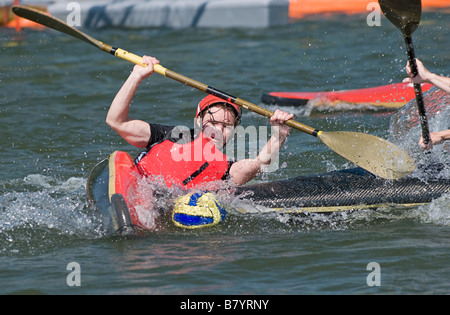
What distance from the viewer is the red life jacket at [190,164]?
175 inches

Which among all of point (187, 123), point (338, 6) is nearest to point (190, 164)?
point (187, 123)

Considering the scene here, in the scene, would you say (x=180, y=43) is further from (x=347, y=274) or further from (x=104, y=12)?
(x=347, y=274)

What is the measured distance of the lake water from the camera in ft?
12.3

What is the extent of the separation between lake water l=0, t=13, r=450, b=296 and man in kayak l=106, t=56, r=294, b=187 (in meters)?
0.31

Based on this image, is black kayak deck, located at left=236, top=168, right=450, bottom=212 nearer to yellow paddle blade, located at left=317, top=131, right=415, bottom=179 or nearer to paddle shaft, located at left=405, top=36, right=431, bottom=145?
yellow paddle blade, located at left=317, top=131, right=415, bottom=179

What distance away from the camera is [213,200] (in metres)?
4.30

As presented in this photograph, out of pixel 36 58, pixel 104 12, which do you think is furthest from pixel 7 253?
pixel 104 12

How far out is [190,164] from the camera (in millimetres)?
4461

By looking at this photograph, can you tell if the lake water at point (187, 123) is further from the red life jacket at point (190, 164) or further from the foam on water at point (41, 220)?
the red life jacket at point (190, 164)

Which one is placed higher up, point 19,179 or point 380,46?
point 380,46

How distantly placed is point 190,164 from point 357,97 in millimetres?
3769

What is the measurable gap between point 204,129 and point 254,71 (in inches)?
214

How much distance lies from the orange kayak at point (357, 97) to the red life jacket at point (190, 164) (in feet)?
11.7

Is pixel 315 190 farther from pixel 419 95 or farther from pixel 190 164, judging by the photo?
pixel 419 95
